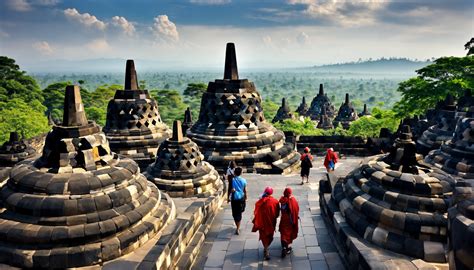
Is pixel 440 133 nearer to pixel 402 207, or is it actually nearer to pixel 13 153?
pixel 402 207

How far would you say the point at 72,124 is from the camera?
5.88 metres

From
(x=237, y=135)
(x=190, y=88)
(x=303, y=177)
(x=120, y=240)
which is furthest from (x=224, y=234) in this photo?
(x=190, y=88)

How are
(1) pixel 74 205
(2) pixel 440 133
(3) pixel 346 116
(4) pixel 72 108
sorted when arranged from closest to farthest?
(1) pixel 74 205 < (4) pixel 72 108 < (2) pixel 440 133 < (3) pixel 346 116

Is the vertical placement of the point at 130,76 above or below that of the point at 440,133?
above

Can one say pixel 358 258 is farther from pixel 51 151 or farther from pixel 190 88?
pixel 190 88

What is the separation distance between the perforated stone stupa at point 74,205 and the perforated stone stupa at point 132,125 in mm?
7193

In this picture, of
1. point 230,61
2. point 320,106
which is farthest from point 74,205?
point 320,106

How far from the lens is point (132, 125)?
13617 millimetres

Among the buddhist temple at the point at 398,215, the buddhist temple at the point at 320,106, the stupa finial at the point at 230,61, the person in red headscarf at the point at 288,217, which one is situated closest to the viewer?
the buddhist temple at the point at 398,215

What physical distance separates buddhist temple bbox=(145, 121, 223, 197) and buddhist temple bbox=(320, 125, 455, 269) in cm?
402

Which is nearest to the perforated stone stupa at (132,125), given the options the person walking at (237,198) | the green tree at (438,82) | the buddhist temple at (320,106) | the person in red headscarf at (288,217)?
the person walking at (237,198)

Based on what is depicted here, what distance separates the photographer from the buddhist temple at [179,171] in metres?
8.98

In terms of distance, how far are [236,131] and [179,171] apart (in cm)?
463

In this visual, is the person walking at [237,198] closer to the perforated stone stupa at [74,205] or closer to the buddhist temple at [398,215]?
the perforated stone stupa at [74,205]
